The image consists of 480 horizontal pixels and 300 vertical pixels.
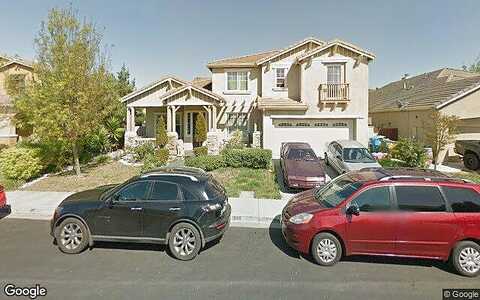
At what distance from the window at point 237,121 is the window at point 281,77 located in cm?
305

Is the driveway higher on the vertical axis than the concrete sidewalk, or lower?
higher

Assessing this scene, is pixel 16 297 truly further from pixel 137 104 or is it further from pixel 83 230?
pixel 137 104

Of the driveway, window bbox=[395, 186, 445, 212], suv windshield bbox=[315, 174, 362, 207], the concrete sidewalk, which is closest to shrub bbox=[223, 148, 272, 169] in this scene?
the driveway

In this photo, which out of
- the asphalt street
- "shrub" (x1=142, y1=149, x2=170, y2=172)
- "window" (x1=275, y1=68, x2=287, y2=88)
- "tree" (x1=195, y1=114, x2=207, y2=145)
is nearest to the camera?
the asphalt street

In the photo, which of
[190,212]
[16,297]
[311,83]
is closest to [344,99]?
[311,83]

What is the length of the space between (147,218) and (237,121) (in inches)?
601

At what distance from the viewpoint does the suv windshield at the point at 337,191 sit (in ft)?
18.6

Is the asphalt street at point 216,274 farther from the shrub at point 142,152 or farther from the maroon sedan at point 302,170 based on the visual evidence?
the shrub at point 142,152

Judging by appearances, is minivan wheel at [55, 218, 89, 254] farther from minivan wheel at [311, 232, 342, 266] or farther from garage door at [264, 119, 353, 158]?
garage door at [264, 119, 353, 158]

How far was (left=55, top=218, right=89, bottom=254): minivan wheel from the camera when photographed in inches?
228

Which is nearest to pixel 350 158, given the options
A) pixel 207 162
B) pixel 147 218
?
pixel 207 162

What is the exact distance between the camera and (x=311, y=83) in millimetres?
18406

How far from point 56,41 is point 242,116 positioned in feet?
38.6

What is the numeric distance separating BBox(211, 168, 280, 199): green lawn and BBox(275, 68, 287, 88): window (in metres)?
8.29
